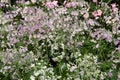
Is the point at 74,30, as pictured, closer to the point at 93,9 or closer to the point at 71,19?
the point at 71,19

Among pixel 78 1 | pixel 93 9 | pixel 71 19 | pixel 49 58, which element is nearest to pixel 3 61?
pixel 49 58

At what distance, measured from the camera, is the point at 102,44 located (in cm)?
543

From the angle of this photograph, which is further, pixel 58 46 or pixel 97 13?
pixel 97 13

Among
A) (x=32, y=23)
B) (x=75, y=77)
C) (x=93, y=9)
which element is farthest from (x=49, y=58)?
(x=93, y=9)

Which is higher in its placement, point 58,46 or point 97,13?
point 97,13

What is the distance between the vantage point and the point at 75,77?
14.9 feet

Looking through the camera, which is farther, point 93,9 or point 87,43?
point 93,9

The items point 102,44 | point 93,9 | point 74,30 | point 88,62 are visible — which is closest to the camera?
point 88,62

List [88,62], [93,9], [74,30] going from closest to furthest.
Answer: [88,62] < [74,30] < [93,9]

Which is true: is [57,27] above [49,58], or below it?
above

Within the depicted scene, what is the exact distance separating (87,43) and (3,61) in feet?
4.27

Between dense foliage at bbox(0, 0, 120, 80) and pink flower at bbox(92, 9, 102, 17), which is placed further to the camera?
pink flower at bbox(92, 9, 102, 17)

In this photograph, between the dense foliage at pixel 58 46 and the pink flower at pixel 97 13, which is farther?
the pink flower at pixel 97 13

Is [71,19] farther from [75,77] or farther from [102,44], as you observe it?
[75,77]
